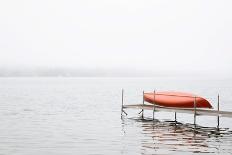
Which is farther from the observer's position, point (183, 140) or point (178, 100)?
point (178, 100)

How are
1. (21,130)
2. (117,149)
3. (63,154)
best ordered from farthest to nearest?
(21,130) < (117,149) < (63,154)

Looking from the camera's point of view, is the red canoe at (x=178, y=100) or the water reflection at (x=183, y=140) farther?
the red canoe at (x=178, y=100)

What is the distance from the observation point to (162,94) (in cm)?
4012

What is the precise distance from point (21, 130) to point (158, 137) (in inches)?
414

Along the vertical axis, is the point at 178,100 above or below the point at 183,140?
above

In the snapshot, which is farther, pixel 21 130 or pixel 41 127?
pixel 41 127

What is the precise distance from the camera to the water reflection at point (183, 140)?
24.1m

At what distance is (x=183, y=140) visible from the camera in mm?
27797

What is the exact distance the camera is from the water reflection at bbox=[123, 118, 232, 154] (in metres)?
24.1

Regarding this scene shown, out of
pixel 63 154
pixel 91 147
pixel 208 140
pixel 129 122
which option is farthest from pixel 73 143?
pixel 129 122

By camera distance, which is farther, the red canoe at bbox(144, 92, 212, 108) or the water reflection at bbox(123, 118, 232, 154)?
the red canoe at bbox(144, 92, 212, 108)

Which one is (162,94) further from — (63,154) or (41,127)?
(63,154)

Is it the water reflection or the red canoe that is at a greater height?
the red canoe

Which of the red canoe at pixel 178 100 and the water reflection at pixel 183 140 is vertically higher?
the red canoe at pixel 178 100
